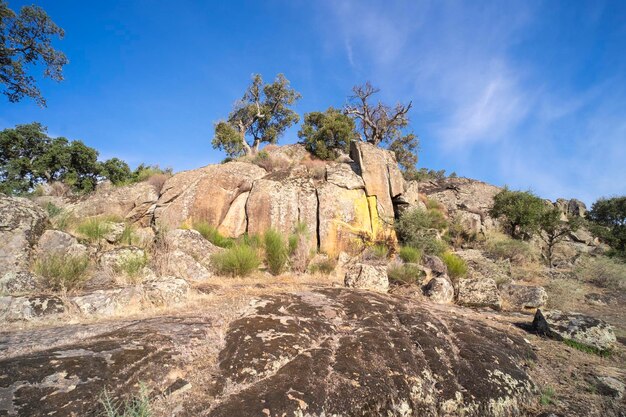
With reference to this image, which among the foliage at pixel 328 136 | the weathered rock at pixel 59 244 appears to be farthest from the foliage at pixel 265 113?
the weathered rock at pixel 59 244

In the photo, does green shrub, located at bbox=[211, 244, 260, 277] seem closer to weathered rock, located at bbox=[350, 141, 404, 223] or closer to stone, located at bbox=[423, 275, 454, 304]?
stone, located at bbox=[423, 275, 454, 304]

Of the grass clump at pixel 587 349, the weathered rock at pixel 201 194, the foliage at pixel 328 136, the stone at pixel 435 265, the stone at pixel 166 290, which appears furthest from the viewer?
the foliage at pixel 328 136

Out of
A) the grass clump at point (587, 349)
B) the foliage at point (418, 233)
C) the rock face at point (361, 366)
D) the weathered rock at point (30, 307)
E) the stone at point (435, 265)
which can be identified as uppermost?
the foliage at point (418, 233)

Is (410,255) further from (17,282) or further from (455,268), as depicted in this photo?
(17,282)

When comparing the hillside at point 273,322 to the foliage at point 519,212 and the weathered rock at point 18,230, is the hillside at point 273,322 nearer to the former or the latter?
the weathered rock at point 18,230

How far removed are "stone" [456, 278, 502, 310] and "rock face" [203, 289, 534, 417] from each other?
321 cm

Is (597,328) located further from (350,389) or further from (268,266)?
(268,266)

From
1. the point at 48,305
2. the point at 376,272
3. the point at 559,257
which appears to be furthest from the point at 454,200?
the point at 48,305

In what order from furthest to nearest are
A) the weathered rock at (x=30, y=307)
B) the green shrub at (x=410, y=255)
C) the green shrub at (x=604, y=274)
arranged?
the green shrub at (x=604, y=274) < the green shrub at (x=410, y=255) < the weathered rock at (x=30, y=307)

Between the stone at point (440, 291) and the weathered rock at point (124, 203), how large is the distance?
10897mm

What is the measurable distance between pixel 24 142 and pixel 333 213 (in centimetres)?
2647

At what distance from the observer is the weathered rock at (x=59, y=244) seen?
6.72 meters

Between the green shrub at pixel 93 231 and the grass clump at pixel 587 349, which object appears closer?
the grass clump at pixel 587 349

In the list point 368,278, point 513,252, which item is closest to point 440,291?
point 368,278
